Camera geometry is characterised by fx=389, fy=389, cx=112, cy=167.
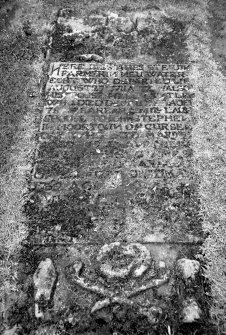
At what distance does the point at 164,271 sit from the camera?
379 centimetres

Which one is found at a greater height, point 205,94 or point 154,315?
point 205,94

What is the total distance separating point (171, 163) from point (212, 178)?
1.63 feet

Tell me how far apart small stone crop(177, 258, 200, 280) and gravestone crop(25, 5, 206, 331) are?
0.08 metres

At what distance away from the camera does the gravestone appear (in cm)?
371

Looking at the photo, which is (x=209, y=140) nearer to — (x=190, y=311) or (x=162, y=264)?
(x=162, y=264)

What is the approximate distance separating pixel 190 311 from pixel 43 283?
138cm

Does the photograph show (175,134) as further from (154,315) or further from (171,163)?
(154,315)

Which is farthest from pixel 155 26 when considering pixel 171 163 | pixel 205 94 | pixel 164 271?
pixel 164 271

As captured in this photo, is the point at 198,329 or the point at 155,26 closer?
the point at 198,329

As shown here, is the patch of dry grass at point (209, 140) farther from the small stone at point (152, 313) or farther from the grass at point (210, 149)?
the small stone at point (152, 313)

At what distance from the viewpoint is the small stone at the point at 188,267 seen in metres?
3.69

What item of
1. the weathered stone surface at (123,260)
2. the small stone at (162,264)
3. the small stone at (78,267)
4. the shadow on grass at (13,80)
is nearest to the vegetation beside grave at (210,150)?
the small stone at (162,264)

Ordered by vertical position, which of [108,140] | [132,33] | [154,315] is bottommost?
[154,315]

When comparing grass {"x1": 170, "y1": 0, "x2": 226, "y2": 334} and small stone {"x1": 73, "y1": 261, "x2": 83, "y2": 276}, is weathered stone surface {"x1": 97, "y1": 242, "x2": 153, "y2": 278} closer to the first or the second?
small stone {"x1": 73, "y1": 261, "x2": 83, "y2": 276}
